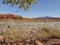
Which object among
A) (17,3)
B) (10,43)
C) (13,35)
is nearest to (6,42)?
(10,43)

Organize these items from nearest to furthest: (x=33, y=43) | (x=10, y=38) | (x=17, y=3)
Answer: (x=33, y=43), (x=10, y=38), (x=17, y=3)

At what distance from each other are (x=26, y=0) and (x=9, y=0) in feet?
3.32

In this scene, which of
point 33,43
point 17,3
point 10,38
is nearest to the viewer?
point 33,43

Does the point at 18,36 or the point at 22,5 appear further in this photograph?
the point at 22,5

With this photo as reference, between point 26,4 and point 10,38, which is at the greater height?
point 26,4

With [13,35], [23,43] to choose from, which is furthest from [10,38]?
[23,43]

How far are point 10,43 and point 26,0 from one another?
3381mm

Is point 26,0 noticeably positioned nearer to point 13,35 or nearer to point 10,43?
point 13,35

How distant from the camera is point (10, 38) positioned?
1352 cm

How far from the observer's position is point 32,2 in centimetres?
1523

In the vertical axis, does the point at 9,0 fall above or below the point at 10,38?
above

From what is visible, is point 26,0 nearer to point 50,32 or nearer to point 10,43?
point 50,32

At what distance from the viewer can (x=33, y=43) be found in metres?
12.3

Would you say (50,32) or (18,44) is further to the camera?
(50,32)
